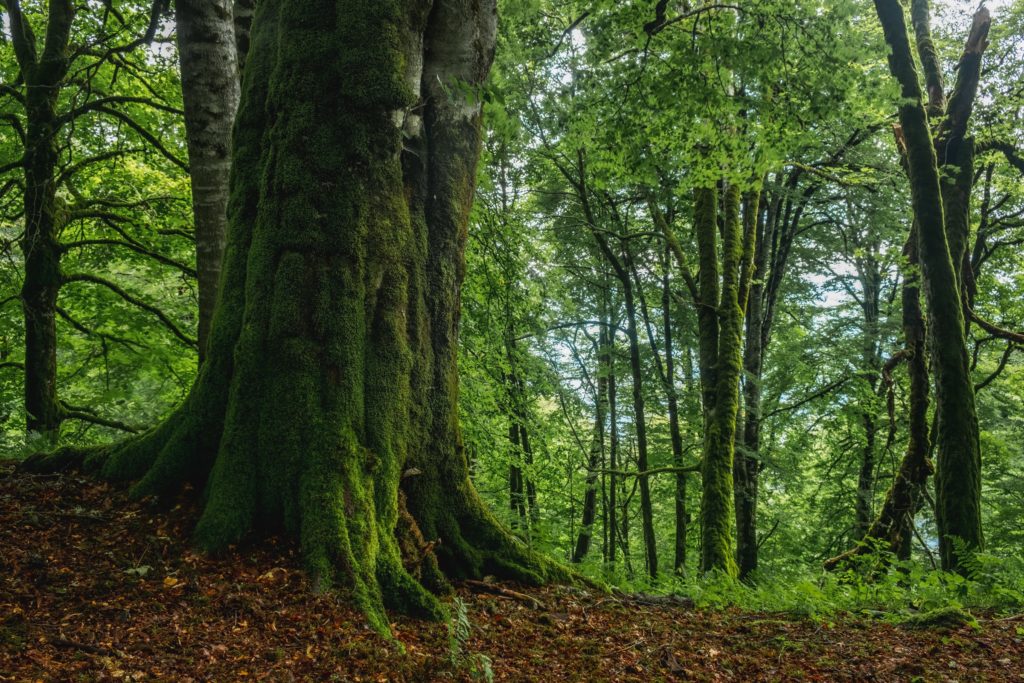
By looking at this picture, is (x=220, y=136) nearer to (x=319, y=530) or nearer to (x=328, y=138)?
(x=328, y=138)

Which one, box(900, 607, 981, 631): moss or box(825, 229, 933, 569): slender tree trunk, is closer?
box(900, 607, 981, 631): moss

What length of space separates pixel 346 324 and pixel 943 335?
6.92 m

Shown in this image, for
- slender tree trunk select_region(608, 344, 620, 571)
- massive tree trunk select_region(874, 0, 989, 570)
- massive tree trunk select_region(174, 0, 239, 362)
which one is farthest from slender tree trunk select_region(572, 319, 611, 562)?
massive tree trunk select_region(174, 0, 239, 362)

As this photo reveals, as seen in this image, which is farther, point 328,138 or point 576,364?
point 576,364

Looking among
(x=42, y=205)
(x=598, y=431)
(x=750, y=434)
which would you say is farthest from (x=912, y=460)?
(x=42, y=205)

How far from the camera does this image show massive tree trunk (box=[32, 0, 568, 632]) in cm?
387

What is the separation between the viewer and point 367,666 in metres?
2.94

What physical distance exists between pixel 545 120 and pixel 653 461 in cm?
1255

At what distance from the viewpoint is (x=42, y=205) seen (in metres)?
9.32

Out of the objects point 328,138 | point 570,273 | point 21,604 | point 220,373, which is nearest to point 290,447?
point 220,373

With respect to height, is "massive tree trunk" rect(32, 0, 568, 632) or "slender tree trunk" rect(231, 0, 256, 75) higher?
"slender tree trunk" rect(231, 0, 256, 75)

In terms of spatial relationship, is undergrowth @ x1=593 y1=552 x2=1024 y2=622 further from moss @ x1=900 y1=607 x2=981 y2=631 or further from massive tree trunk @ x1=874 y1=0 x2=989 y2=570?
massive tree trunk @ x1=874 y1=0 x2=989 y2=570

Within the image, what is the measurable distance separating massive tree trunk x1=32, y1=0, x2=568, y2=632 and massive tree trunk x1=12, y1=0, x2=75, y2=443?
6434 millimetres

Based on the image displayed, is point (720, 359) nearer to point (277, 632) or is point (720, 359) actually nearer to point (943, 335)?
point (943, 335)
